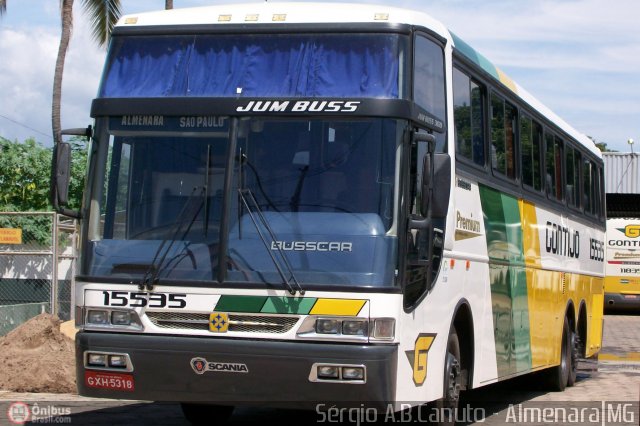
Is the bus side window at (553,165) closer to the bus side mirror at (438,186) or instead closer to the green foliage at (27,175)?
the bus side mirror at (438,186)

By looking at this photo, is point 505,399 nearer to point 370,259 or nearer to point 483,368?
point 483,368

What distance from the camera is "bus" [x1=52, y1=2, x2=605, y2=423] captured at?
858cm

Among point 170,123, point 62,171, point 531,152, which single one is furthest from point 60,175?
point 531,152

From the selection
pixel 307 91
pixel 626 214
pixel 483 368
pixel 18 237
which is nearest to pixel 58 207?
pixel 307 91

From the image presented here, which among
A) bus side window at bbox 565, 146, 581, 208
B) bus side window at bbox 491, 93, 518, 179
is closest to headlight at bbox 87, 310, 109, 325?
bus side window at bbox 491, 93, 518, 179

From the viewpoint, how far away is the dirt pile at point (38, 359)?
14.0 metres

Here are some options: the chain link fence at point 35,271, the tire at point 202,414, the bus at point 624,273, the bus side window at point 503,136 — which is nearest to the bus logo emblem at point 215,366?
the tire at point 202,414

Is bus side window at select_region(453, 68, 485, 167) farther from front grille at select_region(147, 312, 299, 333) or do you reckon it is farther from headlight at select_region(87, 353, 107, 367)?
headlight at select_region(87, 353, 107, 367)

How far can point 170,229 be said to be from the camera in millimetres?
8984

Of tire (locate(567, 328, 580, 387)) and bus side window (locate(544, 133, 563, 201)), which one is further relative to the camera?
tire (locate(567, 328, 580, 387))

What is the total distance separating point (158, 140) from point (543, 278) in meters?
6.60

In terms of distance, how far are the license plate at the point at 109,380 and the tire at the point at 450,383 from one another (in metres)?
2.61

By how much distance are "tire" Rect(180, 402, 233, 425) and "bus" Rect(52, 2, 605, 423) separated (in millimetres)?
2194

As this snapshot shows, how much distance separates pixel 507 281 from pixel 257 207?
4.36 m
